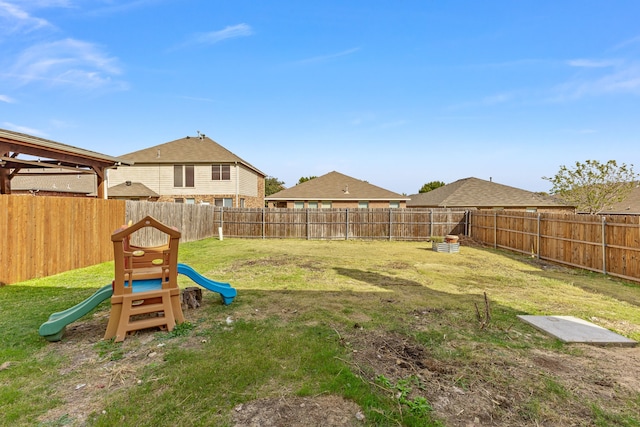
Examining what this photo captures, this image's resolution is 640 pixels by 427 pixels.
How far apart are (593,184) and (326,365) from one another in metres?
26.4

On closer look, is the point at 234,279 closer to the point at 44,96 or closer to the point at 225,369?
the point at 225,369

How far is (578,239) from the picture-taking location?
9156 millimetres

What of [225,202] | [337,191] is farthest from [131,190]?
[337,191]

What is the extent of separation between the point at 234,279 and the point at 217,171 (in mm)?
16599

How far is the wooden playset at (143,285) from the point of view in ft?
12.0

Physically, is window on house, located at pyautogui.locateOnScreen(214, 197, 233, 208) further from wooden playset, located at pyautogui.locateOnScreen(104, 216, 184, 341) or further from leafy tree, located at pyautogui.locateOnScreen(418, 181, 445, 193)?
leafy tree, located at pyautogui.locateOnScreen(418, 181, 445, 193)

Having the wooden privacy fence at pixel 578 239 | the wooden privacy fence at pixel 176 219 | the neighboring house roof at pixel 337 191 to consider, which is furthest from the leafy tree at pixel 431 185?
the wooden privacy fence at pixel 176 219

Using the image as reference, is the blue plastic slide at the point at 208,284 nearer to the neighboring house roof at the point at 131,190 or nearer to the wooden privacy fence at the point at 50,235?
the wooden privacy fence at the point at 50,235

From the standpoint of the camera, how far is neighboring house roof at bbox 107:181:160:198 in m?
20.8

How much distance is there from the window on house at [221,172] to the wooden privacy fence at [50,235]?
12821 mm

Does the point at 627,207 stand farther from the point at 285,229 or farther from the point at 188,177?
the point at 188,177

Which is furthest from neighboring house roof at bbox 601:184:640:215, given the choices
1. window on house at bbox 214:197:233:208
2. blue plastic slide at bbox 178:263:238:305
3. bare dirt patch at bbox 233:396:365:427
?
bare dirt patch at bbox 233:396:365:427

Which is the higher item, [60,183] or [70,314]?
[60,183]

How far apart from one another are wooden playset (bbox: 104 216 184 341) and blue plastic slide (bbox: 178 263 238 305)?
50 cm
